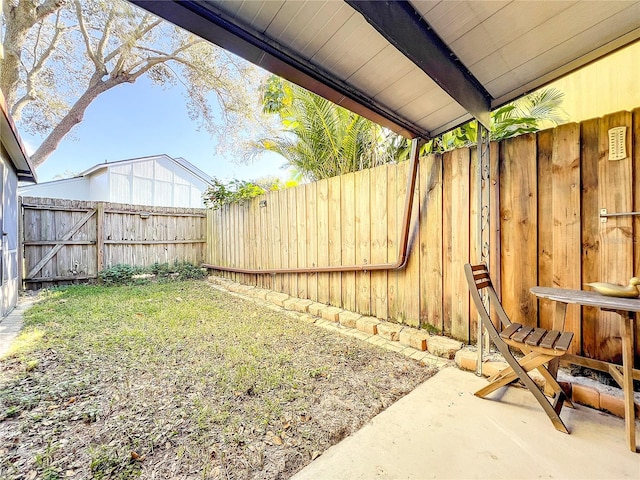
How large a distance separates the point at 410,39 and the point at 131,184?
1435 cm

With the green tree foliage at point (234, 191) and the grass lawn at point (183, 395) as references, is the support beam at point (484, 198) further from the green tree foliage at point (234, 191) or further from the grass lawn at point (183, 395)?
the green tree foliage at point (234, 191)

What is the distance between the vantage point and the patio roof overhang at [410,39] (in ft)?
3.84

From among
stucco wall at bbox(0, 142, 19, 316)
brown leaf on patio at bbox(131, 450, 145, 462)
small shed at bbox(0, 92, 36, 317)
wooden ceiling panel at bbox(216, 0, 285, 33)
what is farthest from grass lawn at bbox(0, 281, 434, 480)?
wooden ceiling panel at bbox(216, 0, 285, 33)

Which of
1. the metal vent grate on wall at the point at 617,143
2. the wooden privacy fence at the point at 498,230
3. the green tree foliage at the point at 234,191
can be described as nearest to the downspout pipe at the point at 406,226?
the wooden privacy fence at the point at 498,230

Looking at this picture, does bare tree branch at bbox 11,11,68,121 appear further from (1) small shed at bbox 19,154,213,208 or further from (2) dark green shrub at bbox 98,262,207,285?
(2) dark green shrub at bbox 98,262,207,285

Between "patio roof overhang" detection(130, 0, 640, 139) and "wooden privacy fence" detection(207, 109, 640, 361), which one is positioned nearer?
"patio roof overhang" detection(130, 0, 640, 139)

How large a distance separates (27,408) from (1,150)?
3.75m

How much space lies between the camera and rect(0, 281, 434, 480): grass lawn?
1286 mm

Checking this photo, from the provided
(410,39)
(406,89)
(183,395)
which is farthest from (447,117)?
(183,395)

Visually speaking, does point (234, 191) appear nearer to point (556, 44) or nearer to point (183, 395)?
point (183, 395)

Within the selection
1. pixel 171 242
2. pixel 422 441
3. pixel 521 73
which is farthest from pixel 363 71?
pixel 171 242

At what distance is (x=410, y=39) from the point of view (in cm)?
128

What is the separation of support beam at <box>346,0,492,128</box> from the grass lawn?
6.62ft

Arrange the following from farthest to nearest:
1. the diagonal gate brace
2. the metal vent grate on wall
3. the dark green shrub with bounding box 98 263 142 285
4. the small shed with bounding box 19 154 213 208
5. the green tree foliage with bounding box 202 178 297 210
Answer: the small shed with bounding box 19 154 213 208
the dark green shrub with bounding box 98 263 142 285
the green tree foliage with bounding box 202 178 297 210
the diagonal gate brace
the metal vent grate on wall
